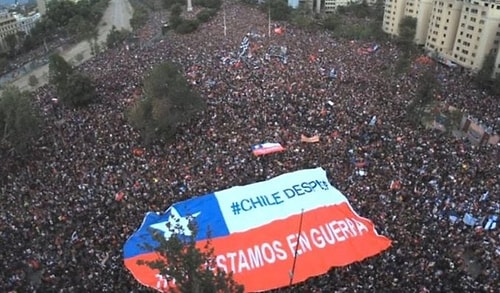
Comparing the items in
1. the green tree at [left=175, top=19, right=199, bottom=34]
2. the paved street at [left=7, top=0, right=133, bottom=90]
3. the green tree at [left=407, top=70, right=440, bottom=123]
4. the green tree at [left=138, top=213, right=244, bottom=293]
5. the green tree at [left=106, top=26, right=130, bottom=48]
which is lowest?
the paved street at [left=7, top=0, right=133, bottom=90]

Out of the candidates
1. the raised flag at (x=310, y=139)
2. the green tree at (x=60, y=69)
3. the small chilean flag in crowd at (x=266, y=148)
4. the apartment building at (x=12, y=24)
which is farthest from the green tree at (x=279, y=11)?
the small chilean flag in crowd at (x=266, y=148)

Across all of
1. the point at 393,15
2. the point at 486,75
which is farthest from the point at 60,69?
the point at 393,15

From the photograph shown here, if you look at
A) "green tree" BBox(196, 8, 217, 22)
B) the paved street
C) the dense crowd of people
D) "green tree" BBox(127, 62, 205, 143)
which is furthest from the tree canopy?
"green tree" BBox(196, 8, 217, 22)

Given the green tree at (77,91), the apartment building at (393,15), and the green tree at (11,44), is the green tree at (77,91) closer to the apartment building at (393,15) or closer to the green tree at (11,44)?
the apartment building at (393,15)

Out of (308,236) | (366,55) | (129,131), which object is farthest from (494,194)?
(366,55)

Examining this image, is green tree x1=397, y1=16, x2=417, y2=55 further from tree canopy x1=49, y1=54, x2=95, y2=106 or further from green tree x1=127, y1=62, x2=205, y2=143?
tree canopy x1=49, y1=54, x2=95, y2=106

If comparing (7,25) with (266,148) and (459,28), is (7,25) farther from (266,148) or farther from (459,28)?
(266,148)

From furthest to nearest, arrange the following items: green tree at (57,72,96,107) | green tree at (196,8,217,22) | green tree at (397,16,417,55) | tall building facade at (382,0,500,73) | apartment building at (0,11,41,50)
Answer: apartment building at (0,11,41,50) → green tree at (196,8,217,22) → green tree at (397,16,417,55) → tall building facade at (382,0,500,73) → green tree at (57,72,96,107)
